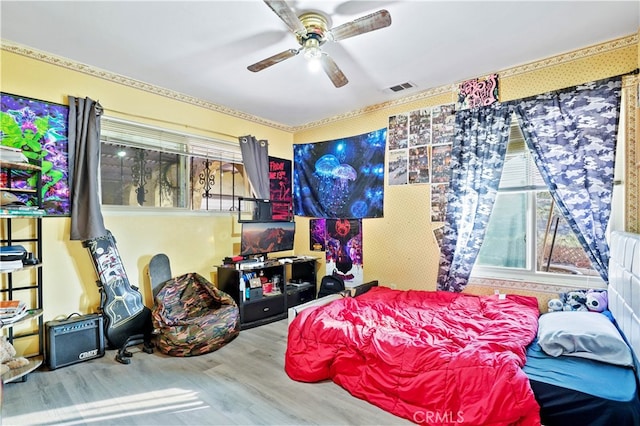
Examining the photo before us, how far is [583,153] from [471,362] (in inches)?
78.7

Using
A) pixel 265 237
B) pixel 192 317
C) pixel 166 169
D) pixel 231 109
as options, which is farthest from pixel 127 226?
pixel 231 109

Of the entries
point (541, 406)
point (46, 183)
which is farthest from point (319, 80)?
point (541, 406)

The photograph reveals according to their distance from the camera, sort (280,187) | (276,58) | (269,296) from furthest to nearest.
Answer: (280,187) → (269,296) → (276,58)

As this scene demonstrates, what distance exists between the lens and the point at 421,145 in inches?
139

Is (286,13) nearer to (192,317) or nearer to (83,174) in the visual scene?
(83,174)

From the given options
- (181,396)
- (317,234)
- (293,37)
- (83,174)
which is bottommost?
(181,396)

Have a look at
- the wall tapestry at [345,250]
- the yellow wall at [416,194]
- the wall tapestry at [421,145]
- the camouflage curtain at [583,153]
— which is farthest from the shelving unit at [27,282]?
the camouflage curtain at [583,153]

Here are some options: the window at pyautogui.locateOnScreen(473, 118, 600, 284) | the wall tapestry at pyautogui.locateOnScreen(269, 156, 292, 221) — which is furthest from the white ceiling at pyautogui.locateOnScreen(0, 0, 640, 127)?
the wall tapestry at pyautogui.locateOnScreen(269, 156, 292, 221)

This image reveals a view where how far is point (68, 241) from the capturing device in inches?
112

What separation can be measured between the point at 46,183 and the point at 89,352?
1.48 metres

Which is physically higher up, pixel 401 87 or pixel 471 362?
pixel 401 87

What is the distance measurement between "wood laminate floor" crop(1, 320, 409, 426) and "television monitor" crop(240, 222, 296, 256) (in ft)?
4.29

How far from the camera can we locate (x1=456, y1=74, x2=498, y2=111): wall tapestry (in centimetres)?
307

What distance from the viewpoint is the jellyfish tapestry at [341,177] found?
3920 millimetres
